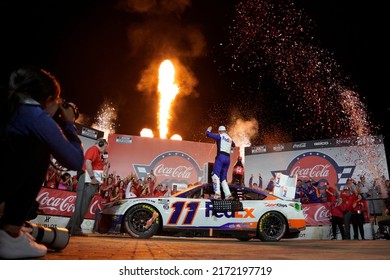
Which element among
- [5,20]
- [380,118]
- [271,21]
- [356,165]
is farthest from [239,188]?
[380,118]

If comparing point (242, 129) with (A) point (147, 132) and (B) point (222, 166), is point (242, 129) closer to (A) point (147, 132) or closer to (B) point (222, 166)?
(A) point (147, 132)

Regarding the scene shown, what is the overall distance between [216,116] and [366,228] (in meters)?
13.6

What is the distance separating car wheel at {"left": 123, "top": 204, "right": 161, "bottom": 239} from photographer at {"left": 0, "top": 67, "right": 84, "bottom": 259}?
5203 mm

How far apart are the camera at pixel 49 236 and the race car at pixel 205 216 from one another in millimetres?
4648

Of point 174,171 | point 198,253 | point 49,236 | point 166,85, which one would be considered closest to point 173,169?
point 174,171

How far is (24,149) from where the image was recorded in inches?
87.0

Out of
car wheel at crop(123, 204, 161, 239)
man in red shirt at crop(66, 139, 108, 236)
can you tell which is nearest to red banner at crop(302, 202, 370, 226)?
car wheel at crop(123, 204, 161, 239)

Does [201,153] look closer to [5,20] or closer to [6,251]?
[5,20]

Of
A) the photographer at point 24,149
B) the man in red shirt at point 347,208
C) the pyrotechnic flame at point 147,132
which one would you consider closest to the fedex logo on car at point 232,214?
the man in red shirt at point 347,208

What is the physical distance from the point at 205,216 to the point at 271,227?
1.73 meters

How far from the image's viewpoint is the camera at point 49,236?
2701 millimetres

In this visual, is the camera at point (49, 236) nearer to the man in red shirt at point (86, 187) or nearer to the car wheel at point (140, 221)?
the man in red shirt at point (86, 187)

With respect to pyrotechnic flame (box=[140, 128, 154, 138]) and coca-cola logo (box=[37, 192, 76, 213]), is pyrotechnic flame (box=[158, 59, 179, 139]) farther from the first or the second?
coca-cola logo (box=[37, 192, 76, 213])

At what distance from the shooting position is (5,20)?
476 inches
